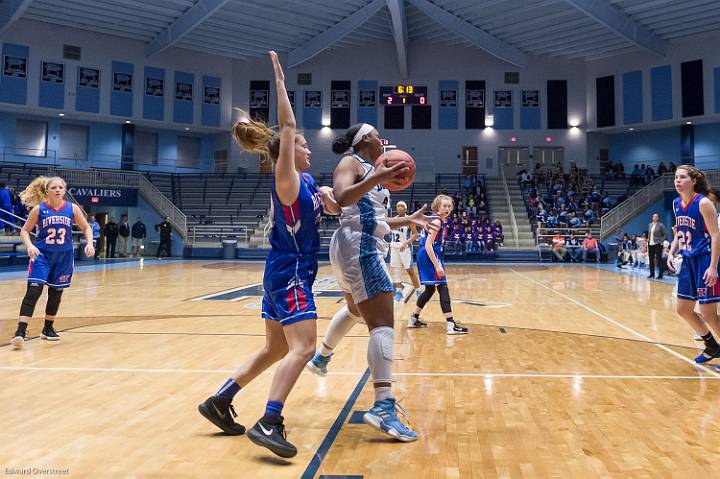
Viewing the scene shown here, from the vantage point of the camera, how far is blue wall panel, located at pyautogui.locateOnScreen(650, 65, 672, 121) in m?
28.7

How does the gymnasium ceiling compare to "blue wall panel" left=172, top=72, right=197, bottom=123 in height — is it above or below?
above

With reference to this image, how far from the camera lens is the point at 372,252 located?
3.43 m

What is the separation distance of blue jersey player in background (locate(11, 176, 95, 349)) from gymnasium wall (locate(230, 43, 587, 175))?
2567cm

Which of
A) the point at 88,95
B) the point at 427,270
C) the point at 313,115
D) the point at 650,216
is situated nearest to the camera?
the point at 427,270

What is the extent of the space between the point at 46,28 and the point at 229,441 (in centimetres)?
3069

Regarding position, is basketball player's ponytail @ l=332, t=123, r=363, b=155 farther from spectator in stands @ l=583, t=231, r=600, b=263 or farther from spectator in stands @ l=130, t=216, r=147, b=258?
spectator in stands @ l=130, t=216, r=147, b=258

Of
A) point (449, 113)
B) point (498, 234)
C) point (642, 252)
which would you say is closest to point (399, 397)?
point (642, 252)

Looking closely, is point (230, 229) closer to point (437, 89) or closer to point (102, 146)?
point (102, 146)

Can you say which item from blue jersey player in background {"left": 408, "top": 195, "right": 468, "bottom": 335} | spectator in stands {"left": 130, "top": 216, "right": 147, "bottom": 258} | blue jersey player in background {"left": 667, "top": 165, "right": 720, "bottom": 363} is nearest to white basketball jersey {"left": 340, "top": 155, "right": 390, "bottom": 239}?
blue jersey player in background {"left": 667, "top": 165, "right": 720, "bottom": 363}

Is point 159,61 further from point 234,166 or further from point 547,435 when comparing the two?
point 547,435

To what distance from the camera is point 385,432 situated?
3121mm

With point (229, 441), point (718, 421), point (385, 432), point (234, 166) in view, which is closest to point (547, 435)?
point (385, 432)

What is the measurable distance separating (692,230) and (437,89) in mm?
27645

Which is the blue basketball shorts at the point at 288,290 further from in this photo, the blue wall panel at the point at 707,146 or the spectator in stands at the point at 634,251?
the blue wall panel at the point at 707,146
